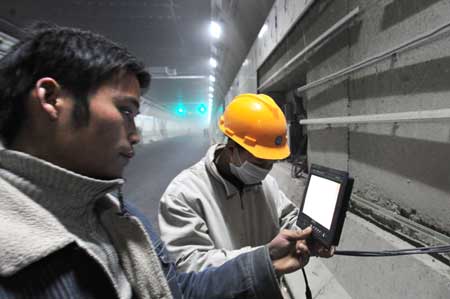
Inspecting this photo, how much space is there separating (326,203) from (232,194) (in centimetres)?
50

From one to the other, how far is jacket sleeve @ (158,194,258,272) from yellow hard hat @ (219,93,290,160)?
15.5 inches

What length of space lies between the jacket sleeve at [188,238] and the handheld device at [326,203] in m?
0.28

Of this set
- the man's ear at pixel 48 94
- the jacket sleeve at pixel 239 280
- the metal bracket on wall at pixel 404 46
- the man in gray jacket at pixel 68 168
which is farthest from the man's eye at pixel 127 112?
the metal bracket on wall at pixel 404 46

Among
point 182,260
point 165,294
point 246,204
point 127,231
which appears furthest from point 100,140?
point 246,204

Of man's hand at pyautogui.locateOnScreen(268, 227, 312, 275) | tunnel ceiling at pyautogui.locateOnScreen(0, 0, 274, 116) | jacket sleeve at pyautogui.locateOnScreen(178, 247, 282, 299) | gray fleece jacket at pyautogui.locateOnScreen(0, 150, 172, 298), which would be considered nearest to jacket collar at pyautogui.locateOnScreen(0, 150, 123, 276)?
gray fleece jacket at pyautogui.locateOnScreen(0, 150, 172, 298)

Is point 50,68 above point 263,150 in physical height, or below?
above

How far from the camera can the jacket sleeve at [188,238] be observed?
3.64 feet

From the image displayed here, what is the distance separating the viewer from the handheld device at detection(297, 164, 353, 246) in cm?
86

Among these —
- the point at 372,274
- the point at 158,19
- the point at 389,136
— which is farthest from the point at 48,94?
the point at 158,19

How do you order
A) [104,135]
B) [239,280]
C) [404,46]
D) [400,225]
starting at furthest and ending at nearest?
[400,225]
[404,46]
[239,280]
[104,135]

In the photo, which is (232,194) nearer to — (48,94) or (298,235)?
(298,235)

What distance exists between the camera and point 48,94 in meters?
0.59

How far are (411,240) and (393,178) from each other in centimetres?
27

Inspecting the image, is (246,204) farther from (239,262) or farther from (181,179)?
(239,262)
